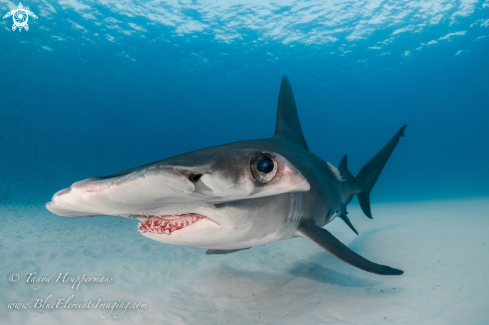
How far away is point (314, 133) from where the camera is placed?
287 feet

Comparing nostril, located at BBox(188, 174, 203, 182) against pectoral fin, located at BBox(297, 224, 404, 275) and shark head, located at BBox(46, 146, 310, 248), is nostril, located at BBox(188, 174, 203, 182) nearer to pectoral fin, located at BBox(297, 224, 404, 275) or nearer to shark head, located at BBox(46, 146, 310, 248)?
shark head, located at BBox(46, 146, 310, 248)

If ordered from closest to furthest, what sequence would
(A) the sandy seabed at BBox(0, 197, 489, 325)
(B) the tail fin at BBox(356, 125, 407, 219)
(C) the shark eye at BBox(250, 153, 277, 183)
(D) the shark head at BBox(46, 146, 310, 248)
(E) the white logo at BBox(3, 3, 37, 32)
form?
1. (D) the shark head at BBox(46, 146, 310, 248)
2. (C) the shark eye at BBox(250, 153, 277, 183)
3. (A) the sandy seabed at BBox(0, 197, 489, 325)
4. (B) the tail fin at BBox(356, 125, 407, 219)
5. (E) the white logo at BBox(3, 3, 37, 32)

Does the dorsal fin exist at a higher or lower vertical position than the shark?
higher

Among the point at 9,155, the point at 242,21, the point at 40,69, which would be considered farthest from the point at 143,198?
the point at 9,155

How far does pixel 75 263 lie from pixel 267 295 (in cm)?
383

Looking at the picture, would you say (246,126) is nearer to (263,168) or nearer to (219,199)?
(219,199)

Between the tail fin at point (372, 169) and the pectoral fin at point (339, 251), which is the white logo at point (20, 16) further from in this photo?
the pectoral fin at point (339, 251)

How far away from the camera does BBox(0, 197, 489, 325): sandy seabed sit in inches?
106

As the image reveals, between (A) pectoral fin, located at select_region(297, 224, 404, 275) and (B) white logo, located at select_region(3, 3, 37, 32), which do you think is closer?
(A) pectoral fin, located at select_region(297, 224, 404, 275)

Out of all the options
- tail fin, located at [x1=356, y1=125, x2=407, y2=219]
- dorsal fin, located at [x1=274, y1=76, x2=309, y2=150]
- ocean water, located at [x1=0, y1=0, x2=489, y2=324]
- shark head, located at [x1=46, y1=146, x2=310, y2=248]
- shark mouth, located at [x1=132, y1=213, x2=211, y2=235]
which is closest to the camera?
shark head, located at [x1=46, y1=146, x2=310, y2=248]

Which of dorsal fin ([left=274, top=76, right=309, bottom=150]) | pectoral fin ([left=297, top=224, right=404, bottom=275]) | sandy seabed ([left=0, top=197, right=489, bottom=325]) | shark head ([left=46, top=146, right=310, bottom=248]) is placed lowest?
sandy seabed ([left=0, top=197, right=489, bottom=325])

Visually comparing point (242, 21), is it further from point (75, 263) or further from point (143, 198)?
point (143, 198)

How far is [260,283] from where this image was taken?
139 inches

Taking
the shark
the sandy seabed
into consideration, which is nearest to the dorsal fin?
the shark
